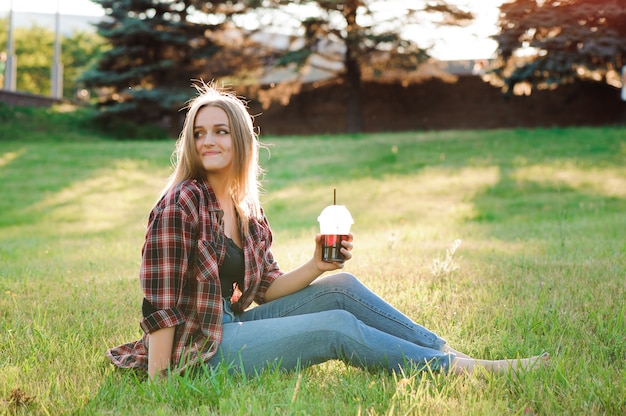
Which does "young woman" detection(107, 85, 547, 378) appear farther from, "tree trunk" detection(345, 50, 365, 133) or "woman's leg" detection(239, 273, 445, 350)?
"tree trunk" detection(345, 50, 365, 133)

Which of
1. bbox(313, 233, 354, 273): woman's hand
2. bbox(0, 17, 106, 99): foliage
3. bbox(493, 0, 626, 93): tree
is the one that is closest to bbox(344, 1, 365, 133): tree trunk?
bbox(493, 0, 626, 93): tree

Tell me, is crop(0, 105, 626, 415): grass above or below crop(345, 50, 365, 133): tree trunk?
below

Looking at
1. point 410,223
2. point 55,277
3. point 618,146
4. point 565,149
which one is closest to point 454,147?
point 565,149

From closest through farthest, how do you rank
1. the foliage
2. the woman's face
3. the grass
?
1. the grass
2. the woman's face
3. the foliage

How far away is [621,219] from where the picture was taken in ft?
29.8

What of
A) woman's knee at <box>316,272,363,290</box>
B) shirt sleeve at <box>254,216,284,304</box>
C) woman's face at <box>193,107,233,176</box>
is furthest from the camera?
shirt sleeve at <box>254,216,284,304</box>

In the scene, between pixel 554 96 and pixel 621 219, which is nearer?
pixel 621 219

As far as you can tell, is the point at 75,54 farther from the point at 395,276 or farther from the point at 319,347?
the point at 319,347

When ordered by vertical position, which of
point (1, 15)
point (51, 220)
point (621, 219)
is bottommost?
point (51, 220)

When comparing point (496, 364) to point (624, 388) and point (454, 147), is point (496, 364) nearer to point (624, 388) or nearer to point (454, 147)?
point (624, 388)

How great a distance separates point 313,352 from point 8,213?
423 inches

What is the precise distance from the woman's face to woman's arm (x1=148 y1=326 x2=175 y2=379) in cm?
82

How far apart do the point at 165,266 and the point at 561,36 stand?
724 inches

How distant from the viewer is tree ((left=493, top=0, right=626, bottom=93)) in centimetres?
1900
